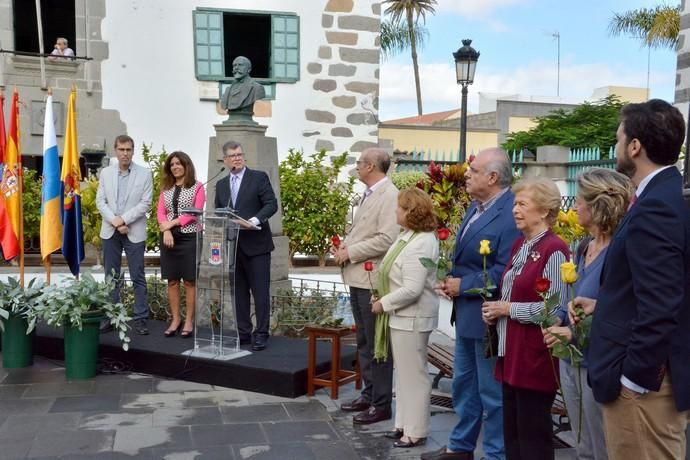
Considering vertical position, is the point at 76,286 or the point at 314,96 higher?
the point at 314,96

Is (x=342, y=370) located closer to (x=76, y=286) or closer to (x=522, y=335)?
(x=76, y=286)

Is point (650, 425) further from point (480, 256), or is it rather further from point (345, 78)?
point (345, 78)

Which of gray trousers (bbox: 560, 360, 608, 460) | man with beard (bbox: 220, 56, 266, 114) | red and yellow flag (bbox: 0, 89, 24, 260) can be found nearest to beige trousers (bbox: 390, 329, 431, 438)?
gray trousers (bbox: 560, 360, 608, 460)

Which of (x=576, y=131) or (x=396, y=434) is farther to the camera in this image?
(x=576, y=131)

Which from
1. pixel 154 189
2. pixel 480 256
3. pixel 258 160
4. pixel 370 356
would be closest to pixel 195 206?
pixel 258 160

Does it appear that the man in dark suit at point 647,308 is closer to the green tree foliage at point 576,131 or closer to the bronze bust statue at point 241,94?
the bronze bust statue at point 241,94

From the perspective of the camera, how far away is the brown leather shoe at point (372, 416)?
17.1 feet

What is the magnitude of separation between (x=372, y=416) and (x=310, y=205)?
239 inches

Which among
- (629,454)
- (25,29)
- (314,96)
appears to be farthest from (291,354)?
(25,29)

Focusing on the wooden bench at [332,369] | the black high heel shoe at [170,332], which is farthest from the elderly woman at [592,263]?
the black high heel shoe at [170,332]

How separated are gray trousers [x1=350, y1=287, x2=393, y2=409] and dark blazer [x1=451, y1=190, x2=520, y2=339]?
3.34ft

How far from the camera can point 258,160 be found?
7652 mm

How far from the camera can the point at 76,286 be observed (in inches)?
248

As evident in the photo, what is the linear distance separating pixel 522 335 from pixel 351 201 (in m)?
8.15
